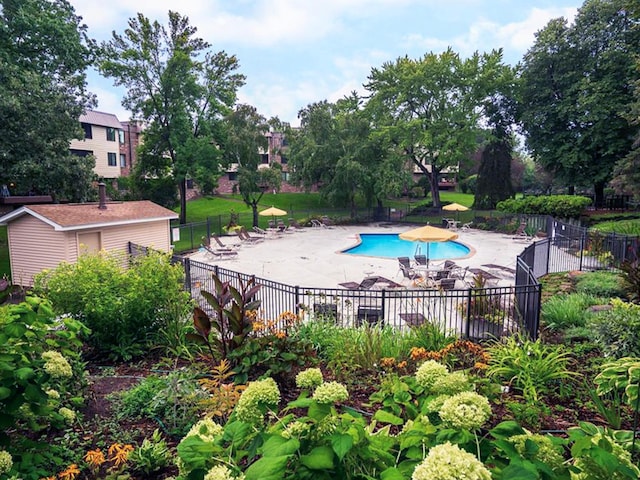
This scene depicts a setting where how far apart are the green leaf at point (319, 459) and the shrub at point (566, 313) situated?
7.19 m

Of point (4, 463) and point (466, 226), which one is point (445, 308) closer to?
point (4, 463)

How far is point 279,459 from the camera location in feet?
5.07

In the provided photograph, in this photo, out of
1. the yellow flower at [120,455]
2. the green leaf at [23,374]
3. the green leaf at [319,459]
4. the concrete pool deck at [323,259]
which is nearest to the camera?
the green leaf at [319,459]

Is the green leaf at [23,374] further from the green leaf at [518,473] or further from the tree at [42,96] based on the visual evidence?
the tree at [42,96]

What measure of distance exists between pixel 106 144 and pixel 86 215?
100 feet

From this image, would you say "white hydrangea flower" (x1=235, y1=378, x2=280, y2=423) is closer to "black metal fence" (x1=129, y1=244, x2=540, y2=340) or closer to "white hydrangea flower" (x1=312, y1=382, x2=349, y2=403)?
"white hydrangea flower" (x1=312, y1=382, x2=349, y2=403)

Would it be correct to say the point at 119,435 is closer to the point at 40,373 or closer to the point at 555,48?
the point at 40,373

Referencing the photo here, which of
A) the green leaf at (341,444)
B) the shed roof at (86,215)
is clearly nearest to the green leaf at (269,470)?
the green leaf at (341,444)

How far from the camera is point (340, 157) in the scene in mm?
31422

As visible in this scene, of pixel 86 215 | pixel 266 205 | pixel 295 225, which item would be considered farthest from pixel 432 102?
pixel 86 215

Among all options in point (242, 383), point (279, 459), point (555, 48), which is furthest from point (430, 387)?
point (555, 48)

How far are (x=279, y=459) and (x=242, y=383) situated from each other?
3.14 metres

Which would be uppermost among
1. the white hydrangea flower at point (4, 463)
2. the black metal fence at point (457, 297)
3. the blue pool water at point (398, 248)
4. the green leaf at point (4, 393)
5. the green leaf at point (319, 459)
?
the green leaf at point (319, 459)

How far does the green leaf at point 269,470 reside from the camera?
1.49 m
